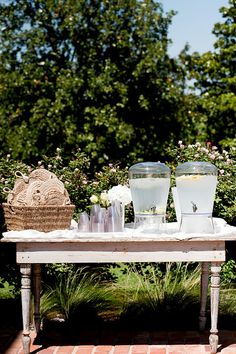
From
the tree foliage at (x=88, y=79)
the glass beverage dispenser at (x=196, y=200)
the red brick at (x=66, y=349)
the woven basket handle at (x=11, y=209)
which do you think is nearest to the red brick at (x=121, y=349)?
the red brick at (x=66, y=349)

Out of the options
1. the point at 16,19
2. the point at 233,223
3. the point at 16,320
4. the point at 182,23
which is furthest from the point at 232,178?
the point at 16,19

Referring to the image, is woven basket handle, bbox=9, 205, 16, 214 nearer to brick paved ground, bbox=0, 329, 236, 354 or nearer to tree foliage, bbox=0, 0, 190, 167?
brick paved ground, bbox=0, 329, 236, 354

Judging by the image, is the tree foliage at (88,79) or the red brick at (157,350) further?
the tree foliage at (88,79)

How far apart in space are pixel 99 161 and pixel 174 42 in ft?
9.05

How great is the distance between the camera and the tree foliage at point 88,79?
37.0ft

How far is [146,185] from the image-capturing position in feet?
15.8

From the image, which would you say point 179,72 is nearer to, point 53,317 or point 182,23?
point 182,23

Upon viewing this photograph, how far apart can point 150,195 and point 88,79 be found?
683cm

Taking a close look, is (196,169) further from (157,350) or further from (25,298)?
(25,298)

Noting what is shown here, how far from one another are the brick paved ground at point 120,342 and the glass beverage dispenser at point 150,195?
0.87m

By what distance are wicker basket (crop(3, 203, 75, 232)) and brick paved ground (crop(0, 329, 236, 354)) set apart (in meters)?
0.87

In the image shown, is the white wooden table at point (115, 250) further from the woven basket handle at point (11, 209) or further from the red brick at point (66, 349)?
the red brick at point (66, 349)

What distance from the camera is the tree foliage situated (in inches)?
444

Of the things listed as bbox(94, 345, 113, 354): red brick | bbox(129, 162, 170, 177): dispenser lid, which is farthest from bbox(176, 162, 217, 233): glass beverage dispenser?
bbox(94, 345, 113, 354): red brick
